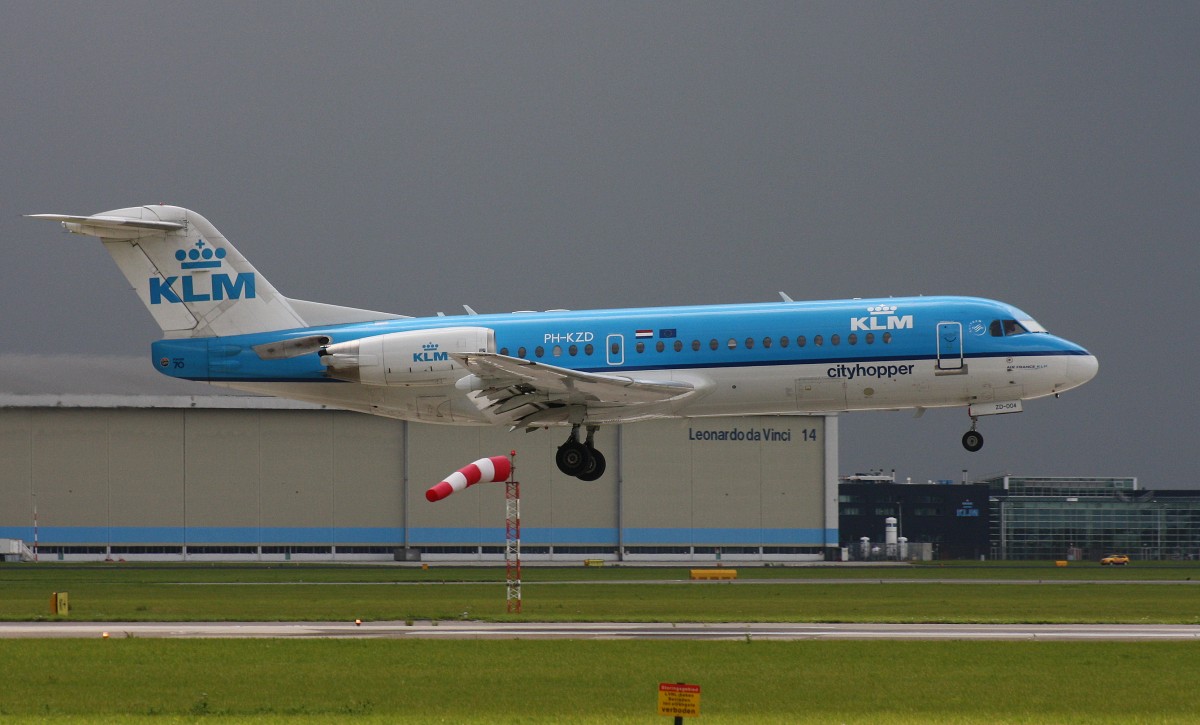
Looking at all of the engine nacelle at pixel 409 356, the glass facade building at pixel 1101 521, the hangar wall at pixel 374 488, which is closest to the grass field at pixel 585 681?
the engine nacelle at pixel 409 356

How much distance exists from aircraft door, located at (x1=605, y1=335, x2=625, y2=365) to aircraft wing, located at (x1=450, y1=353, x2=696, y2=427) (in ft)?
1.77

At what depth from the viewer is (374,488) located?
88500mm

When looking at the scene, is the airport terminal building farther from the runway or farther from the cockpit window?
the cockpit window

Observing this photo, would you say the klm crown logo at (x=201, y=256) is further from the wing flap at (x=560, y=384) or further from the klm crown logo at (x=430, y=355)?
the wing flap at (x=560, y=384)

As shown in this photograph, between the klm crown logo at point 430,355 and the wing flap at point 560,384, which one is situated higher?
the klm crown logo at point 430,355

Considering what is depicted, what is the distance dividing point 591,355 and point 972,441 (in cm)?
931

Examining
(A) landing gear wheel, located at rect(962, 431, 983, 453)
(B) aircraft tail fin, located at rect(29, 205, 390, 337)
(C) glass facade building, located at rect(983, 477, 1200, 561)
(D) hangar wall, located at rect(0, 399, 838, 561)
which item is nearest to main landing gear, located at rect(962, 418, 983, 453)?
(A) landing gear wheel, located at rect(962, 431, 983, 453)

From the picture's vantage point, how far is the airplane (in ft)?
108

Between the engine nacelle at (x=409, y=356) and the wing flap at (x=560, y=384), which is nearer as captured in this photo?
the wing flap at (x=560, y=384)

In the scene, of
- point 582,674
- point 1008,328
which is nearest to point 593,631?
point 582,674

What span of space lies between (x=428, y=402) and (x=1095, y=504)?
346 feet

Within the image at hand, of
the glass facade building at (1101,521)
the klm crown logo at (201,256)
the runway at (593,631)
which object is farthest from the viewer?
the glass facade building at (1101,521)

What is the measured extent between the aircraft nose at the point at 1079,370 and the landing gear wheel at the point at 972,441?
2503 millimetres

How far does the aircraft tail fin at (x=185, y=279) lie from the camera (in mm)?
35500
